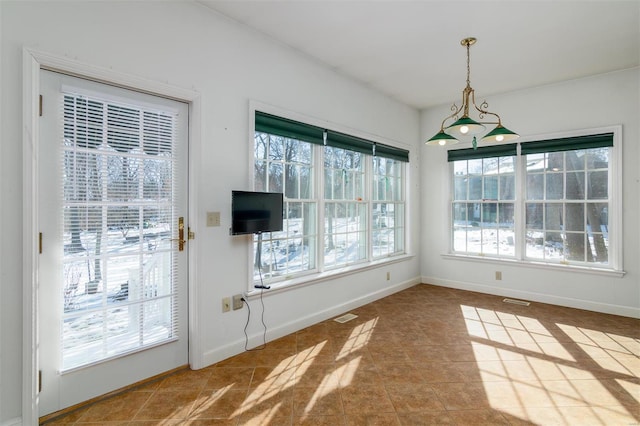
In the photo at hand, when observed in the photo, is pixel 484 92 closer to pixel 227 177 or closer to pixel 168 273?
pixel 227 177

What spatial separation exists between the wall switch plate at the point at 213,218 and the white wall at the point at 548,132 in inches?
159

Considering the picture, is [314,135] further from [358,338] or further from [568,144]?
[568,144]

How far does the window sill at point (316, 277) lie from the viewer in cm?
318

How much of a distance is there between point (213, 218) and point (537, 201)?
15.0 feet

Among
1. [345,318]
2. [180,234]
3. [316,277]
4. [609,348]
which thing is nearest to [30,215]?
[180,234]

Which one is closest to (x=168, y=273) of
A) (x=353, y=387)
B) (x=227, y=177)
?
(x=227, y=177)

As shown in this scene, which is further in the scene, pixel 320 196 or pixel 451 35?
pixel 320 196

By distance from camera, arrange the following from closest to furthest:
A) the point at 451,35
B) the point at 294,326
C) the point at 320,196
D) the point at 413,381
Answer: the point at 413,381 → the point at 451,35 → the point at 294,326 → the point at 320,196

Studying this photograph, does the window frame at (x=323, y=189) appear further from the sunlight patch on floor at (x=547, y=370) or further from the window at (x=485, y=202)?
the sunlight patch on floor at (x=547, y=370)

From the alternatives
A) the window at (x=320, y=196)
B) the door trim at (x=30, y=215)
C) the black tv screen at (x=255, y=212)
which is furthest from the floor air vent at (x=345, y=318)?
the door trim at (x=30, y=215)

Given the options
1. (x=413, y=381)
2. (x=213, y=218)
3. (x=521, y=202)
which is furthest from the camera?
(x=521, y=202)

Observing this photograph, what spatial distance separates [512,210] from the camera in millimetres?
4844

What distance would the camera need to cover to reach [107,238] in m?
2.27

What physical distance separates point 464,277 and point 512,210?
4.30 feet
